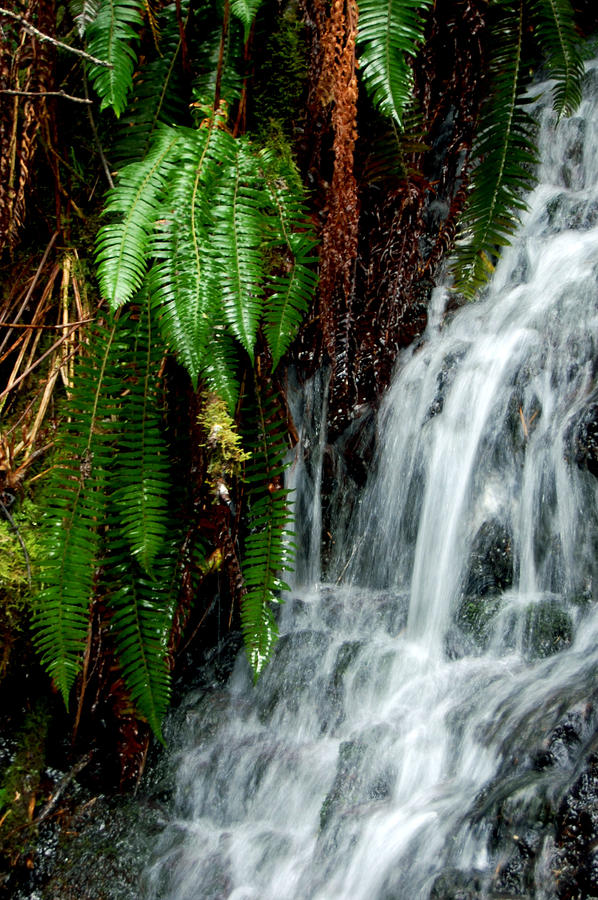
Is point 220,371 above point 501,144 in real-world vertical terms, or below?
below

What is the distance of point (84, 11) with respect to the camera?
292cm

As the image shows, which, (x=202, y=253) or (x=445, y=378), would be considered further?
(x=445, y=378)

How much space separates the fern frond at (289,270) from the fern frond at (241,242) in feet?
0.23

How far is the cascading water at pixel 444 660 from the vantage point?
84.1 inches

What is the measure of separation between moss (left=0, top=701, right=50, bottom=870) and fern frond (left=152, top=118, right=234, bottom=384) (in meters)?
1.63

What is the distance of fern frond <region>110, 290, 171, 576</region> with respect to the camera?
2.55m

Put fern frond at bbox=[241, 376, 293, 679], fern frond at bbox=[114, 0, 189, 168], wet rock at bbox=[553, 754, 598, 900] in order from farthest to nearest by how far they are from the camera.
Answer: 1. fern frond at bbox=[114, 0, 189, 168]
2. fern frond at bbox=[241, 376, 293, 679]
3. wet rock at bbox=[553, 754, 598, 900]

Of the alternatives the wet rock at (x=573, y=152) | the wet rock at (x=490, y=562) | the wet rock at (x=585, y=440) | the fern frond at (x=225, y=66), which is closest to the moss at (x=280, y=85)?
the fern frond at (x=225, y=66)

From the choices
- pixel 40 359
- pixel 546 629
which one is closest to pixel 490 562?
pixel 546 629

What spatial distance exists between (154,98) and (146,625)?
217 centimetres

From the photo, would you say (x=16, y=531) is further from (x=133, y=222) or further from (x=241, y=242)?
(x=241, y=242)

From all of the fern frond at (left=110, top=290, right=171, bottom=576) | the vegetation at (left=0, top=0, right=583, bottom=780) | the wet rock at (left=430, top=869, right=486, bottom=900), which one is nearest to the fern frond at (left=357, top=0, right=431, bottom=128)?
the vegetation at (left=0, top=0, right=583, bottom=780)

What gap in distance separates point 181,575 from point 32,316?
133cm

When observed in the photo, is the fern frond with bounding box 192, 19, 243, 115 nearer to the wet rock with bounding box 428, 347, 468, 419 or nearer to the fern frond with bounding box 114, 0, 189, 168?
the fern frond with bounding box 114, 0, 189, 168
